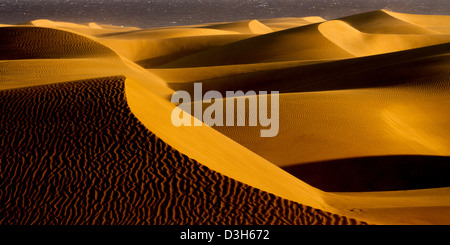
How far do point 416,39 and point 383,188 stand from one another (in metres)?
27.0

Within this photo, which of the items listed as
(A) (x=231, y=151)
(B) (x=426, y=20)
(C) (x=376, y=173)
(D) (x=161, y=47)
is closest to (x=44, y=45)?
(D) (x=161, y=47)

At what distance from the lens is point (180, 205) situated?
597 centimetres

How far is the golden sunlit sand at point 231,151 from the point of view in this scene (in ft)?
19.8

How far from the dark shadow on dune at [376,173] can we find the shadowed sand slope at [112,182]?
394 centimetres

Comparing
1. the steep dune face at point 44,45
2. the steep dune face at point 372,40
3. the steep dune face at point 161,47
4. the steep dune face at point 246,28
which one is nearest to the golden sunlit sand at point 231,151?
the steep dune face at point 44,45

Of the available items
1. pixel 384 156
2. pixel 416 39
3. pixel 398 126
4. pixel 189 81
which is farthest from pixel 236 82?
pixel 416 39

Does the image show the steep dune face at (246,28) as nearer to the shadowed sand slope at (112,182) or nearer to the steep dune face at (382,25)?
the steep dune face at (382,25)

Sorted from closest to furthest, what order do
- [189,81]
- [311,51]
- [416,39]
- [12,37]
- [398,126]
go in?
[398,126]
[189,81]
[12,37]
[311,51]
[416,39]

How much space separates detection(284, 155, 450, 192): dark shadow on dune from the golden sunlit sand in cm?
2

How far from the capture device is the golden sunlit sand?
6.04 m

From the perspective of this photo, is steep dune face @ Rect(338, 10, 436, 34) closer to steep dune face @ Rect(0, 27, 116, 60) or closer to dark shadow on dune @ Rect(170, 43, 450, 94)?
dark shadow on dune @ Rect(170, 43, 450, 94)

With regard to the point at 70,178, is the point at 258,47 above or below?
below

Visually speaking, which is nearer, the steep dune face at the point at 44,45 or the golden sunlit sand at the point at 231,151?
the golden sunlit sand at the point at 231,151

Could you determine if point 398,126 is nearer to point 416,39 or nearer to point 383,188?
point 383,188
